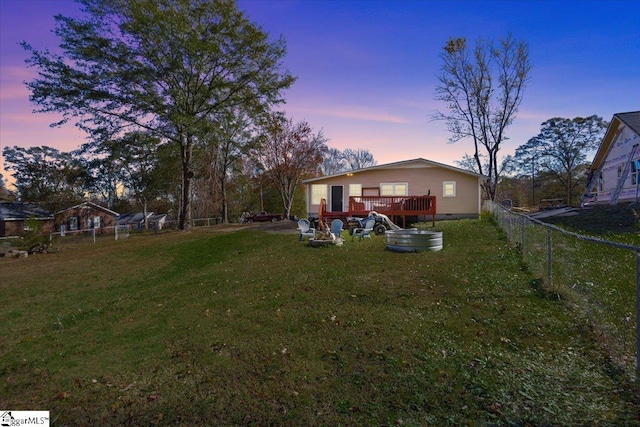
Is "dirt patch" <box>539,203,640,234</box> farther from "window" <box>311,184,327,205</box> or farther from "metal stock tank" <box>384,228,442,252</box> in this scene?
"window" <box>311,184,327,205</box>

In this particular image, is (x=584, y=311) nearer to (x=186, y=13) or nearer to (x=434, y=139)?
(x=186, y=13)

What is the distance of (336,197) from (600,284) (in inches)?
687

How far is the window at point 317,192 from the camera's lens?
21.8 m

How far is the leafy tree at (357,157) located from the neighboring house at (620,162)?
3481 centimetres

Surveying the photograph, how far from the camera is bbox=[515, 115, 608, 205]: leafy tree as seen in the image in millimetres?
39406

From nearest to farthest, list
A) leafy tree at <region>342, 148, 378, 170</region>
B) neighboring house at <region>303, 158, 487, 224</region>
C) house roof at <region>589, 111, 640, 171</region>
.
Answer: house roof at <region>589, 111, 640, 171</region>, neighboring house at <region>303, 158, 487, 224</region>, leafy tree at <region>342, 148, 378, 170</region>

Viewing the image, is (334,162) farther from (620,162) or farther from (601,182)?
(620,162)

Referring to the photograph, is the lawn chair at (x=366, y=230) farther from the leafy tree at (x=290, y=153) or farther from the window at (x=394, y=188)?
the leafy tree at (x=290, y=153)

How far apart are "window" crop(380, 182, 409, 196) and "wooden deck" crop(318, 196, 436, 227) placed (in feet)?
9.50

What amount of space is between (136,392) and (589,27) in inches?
637

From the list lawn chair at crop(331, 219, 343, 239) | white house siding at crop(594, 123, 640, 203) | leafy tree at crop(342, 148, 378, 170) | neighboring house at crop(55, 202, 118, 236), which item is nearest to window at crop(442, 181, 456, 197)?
white house siding at crop(594, 123, 640, 203)

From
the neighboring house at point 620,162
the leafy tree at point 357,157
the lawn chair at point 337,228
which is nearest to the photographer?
the lawn chair at point 337,228

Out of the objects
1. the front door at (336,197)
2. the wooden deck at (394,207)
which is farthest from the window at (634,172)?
the front door at (336,197)

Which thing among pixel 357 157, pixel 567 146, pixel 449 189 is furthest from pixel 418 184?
pixel 357 157
